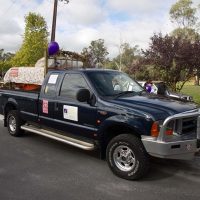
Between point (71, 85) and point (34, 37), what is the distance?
2597 cm

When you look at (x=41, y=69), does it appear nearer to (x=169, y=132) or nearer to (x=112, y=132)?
(x=112, y=132)

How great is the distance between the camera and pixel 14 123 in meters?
9.05

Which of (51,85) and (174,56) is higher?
(174,56)

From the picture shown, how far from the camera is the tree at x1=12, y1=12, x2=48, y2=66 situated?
105 ft

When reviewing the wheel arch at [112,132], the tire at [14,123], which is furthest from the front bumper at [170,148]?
the tire at [14,123]

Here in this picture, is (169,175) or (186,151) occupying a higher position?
(186,151)

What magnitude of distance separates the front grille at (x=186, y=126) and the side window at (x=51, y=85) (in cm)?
296

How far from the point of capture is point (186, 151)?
5547 mm

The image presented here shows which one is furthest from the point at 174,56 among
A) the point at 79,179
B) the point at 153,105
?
the point at 79,179

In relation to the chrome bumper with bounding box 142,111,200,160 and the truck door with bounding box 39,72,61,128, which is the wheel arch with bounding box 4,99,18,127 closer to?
the truck door with bounding box 39,72,61,128

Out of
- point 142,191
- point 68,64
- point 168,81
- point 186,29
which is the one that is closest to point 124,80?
point 142,191

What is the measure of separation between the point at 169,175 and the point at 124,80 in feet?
7.17

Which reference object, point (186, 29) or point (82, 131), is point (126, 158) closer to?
point (82, 131)

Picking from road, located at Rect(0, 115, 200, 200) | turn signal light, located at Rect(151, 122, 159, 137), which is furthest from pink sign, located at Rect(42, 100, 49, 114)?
turn signal light, located at Rect(151, 122, 159, 137)
